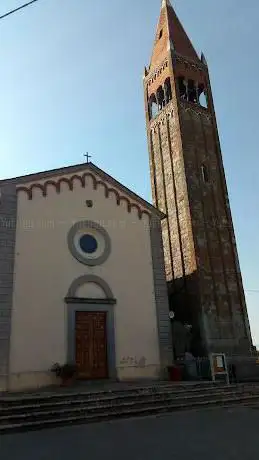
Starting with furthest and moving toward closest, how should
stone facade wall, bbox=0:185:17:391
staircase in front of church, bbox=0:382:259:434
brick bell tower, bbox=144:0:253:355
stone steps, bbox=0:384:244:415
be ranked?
brick bell tower, bbox=144:0:253:355 → stone facade wall, bbox=0:185:17:391 → stone steps, bbox=0:384:244:415 → staircase in front of church, bbox=0:382:259:434

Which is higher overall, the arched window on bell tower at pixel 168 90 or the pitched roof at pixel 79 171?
the arched window on bell tower at pixel 168 90

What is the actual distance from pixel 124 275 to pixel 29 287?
394 cm

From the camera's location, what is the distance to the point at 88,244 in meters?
15.7

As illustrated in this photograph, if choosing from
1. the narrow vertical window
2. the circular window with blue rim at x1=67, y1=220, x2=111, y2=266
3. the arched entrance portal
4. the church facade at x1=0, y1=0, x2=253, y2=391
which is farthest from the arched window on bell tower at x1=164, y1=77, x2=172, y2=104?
the arched entrance portal

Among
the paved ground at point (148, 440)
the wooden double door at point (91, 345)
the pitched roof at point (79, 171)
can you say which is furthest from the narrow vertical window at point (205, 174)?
the paved ground at point (148, 440)

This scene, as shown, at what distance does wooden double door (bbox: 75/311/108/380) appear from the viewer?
46.0 ft

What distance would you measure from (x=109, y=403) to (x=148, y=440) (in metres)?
3.21

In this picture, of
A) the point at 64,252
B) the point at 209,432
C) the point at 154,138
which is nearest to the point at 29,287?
the point at 64,252

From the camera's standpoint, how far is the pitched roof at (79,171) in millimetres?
15133

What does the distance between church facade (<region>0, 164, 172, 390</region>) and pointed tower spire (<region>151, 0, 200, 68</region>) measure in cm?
1158

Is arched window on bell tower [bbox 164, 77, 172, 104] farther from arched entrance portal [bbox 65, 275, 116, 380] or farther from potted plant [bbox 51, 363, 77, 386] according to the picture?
potted plant [bbox 51, 363, 77, 386]

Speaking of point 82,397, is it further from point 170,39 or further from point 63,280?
point 170,39

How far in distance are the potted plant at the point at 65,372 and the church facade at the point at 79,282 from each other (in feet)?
0.80

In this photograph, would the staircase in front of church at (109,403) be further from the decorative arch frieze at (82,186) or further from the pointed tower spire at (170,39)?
the pointed tower spire at (170,39)
